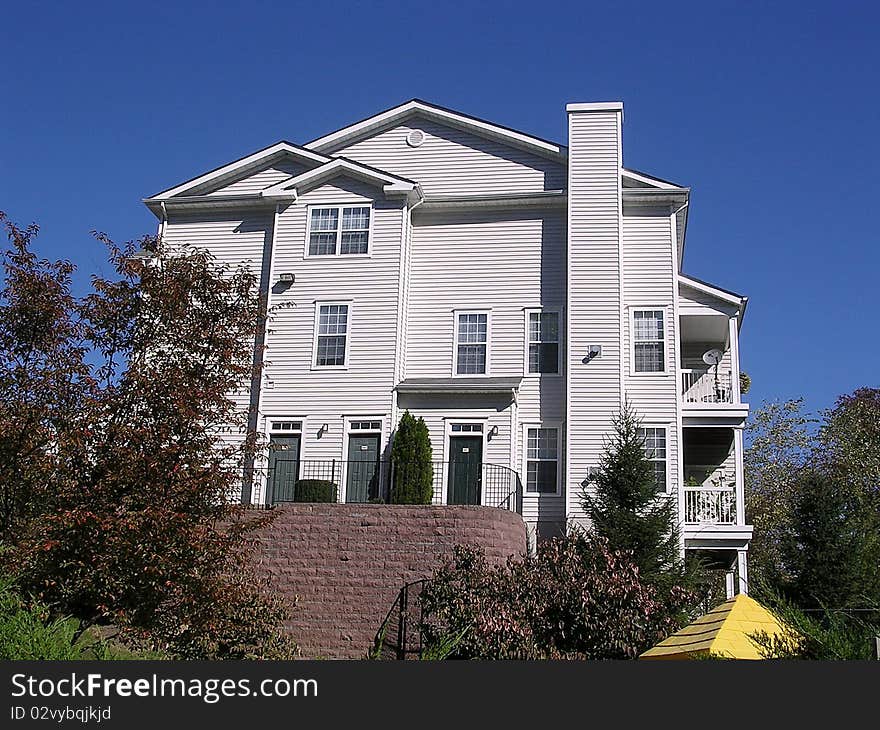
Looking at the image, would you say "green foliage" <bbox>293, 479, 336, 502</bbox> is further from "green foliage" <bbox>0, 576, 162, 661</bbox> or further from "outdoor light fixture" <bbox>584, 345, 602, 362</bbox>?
"green foliage" <bbox>0, 576, 162, 661</bbox>

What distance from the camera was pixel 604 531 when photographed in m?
23.6

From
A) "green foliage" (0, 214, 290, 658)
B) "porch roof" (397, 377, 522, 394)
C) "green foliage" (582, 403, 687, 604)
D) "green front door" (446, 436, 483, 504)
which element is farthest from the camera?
"porch roof" (397, 377, 522, 394)

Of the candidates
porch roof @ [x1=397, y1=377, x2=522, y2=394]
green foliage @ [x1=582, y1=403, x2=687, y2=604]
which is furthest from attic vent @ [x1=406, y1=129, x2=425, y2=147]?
green foliage @ [x1=582, y1=403, x2=687, y2=604]

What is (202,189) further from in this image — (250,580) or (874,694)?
(874,694)

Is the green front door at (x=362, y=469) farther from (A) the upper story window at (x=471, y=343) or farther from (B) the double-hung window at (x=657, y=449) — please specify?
(B) the double-hung window at (x=657, y=449)

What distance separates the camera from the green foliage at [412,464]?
25.4 metres

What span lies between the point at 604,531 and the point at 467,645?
21.1 ft

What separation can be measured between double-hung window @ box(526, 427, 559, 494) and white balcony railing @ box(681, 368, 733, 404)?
3690mm


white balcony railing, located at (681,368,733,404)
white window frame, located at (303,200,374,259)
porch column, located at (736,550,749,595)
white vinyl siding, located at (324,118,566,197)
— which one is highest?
white vinyl siding, located at (324,118,566,197)

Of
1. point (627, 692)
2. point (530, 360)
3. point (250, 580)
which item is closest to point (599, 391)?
point (530, 360)

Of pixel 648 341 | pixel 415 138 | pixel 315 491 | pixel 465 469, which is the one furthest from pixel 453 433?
pixel 415 138

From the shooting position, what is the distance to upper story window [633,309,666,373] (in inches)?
1091

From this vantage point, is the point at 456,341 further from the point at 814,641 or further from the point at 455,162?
the point at 814,641

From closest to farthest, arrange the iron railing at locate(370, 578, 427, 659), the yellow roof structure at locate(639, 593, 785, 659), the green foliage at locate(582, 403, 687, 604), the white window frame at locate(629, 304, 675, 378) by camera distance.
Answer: the yellow roof structure at locate(639, 593, 785, 659)
the iron railing at locate(370, 578, 427, 659)
the green foliage at locate(582, 403, 687, 604)
the white window frame at locate(629, 304, 675, 378)
